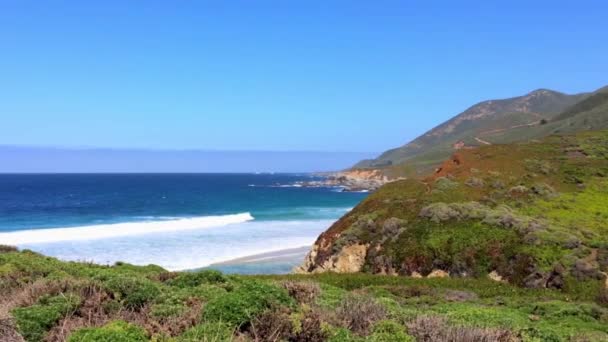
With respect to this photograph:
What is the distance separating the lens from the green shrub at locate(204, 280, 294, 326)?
603 cm

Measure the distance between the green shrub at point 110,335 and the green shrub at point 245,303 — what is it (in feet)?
3.39

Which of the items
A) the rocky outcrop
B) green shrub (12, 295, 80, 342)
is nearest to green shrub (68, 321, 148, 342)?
green shrub (12, 295, 80, 342)

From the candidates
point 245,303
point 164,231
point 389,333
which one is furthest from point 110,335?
point 164,231

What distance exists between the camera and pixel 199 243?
132 ft

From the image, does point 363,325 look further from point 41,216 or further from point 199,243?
point 41,216

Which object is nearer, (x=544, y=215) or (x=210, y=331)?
(x=210, y=331)

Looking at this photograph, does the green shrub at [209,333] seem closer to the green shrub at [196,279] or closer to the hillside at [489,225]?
the green shrub at [196,279]

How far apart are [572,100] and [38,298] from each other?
223m

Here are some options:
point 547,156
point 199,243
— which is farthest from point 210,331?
point 199,243

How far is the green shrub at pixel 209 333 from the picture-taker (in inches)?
208

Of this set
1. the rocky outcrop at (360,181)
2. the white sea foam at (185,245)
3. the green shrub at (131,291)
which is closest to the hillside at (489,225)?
the white sea foam at (185,245)

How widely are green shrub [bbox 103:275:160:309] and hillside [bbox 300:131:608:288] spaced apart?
14.0 m

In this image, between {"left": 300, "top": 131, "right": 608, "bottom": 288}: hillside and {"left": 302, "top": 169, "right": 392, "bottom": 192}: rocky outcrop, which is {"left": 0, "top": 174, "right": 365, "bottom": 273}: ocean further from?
{"left": 302, "top": 169, "right": 392, "bottom": 192}: rocky outcrop

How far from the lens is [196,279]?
30.5ft
